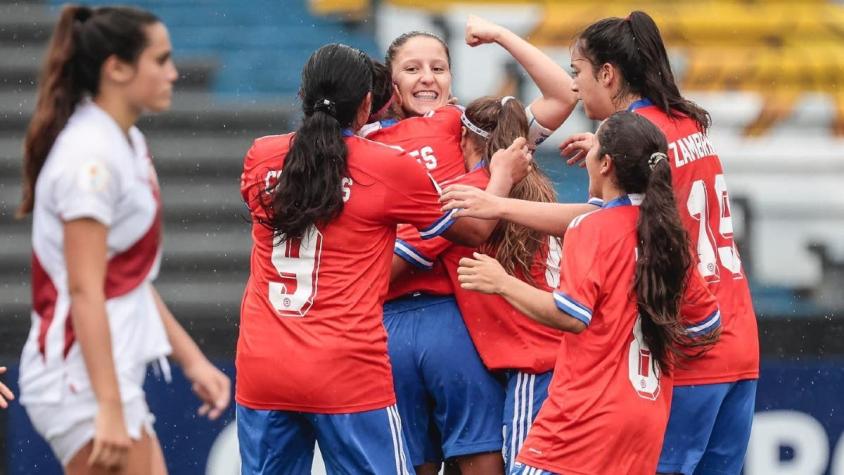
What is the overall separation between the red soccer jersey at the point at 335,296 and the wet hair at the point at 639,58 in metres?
0.66

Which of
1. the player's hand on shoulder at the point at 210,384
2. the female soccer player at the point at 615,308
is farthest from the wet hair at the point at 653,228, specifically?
the player's hand on shoulder at the point at 210,384

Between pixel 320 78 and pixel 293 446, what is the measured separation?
107 centimetres

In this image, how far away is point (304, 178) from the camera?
402 centimetres

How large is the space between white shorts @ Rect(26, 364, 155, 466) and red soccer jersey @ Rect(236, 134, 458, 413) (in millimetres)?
872

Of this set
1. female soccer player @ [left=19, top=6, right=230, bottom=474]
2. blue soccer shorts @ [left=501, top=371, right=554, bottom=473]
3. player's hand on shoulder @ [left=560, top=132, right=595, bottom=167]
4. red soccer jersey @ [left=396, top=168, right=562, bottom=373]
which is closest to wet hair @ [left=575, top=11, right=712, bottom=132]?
player's hand on shoulder @ [left=560, top=132, right=595, bottom=167]

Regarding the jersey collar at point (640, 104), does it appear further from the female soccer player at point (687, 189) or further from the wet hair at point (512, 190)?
the wet hair at point (512, 190)

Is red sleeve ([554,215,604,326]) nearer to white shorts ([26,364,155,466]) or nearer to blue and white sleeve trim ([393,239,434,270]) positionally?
blue and white sleeve trim ([393,239,434,270])

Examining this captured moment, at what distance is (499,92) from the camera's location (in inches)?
318

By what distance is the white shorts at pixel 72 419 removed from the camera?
3141mm

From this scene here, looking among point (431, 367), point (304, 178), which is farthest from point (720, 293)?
point (304, 178)

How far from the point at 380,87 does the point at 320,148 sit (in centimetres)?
55

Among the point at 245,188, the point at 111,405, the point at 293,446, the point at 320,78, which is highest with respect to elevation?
the point at 320,78

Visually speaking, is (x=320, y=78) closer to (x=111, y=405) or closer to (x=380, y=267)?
(x=380, y=267)

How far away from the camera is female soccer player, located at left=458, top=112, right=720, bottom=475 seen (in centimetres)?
379
